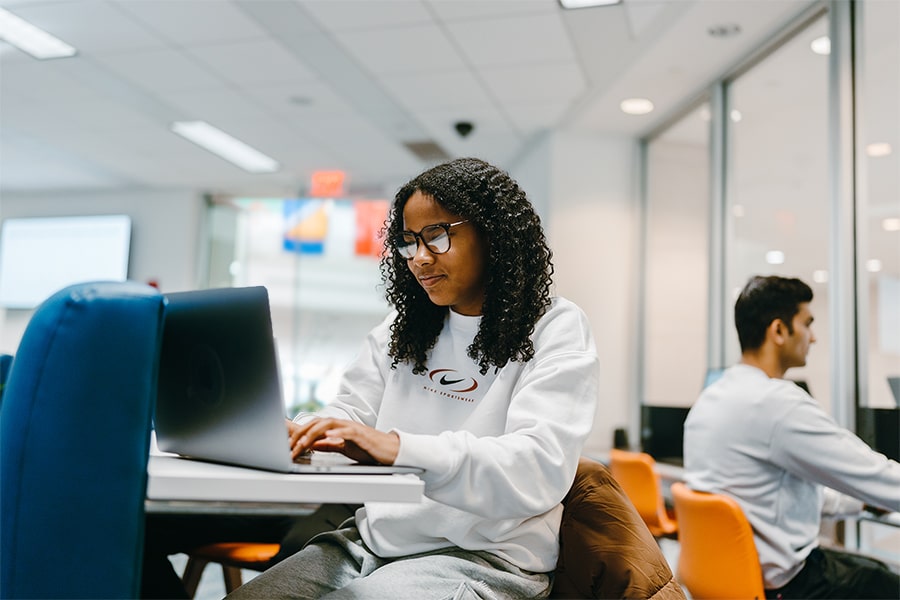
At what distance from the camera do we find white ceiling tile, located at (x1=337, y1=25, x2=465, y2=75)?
406cm

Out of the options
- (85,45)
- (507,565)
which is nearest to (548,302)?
(507,565)

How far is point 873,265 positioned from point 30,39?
4.49 metres

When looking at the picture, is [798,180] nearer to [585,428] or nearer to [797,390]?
[797,390]

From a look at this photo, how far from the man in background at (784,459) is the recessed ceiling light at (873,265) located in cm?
109

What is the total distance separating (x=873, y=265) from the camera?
3.15 metres

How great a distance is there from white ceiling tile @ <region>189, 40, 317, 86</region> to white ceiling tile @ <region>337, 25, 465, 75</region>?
0.41 meters

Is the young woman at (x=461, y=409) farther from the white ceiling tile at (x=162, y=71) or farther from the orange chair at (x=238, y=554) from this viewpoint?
the white ceiling tile at (x=162, y=71)

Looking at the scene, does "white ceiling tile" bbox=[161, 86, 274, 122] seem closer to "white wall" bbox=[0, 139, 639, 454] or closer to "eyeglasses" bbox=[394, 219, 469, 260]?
"white wall" bbox=[0, 139, 639, 454]

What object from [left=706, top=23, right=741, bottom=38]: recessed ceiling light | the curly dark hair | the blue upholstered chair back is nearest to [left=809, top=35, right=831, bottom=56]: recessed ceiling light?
[left=706, top=23, right=741, bottom=38]: recessed ceiling light

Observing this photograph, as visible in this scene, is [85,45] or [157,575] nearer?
[157,575]

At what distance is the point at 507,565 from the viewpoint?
125 cm

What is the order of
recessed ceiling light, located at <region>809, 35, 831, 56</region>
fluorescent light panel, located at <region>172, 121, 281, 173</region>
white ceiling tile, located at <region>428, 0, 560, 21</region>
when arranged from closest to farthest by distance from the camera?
recessed ceiling light, located at <region>809, 35, 831, 56</region>, white ceiling tile, located at <region>428, 0, 560, 21</region>, fluorescent light panel, located at <region>172, 121, 281, 173</region>

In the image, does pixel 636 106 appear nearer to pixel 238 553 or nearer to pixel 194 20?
pixel 194 20

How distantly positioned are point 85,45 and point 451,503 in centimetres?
425
